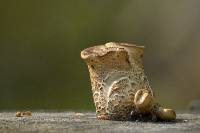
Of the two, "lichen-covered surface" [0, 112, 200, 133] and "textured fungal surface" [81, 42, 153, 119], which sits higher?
"textured fungal surface" [81, 42, 153, 119]

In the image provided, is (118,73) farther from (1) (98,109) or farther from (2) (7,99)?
(2) (7,99)

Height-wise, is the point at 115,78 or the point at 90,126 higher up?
the point at 115,78

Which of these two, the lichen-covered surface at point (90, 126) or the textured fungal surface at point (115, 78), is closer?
the lichen-covered surface at point (90, 126)

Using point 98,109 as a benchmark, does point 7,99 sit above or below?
above

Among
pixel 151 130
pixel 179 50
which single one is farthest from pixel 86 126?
pixel 179 50

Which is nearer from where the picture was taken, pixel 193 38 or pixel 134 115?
pixel 134 115

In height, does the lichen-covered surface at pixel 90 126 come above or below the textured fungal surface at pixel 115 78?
below

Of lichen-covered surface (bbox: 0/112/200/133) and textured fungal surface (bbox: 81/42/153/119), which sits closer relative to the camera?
lichen-covered surface (bbox: 0/112/200/133)

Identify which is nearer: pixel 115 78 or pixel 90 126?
pixel 90 126
